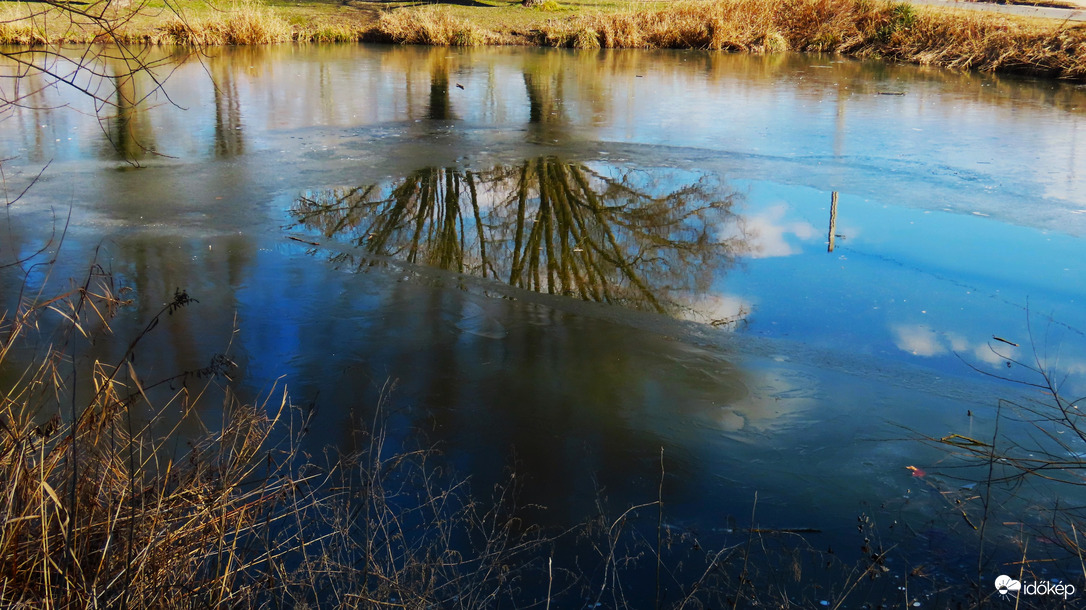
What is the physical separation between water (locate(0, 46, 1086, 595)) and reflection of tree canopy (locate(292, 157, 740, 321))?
1.5 inches

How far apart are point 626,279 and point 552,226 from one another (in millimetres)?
1314

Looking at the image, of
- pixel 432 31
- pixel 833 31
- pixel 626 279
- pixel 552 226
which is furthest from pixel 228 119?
pixel 833 31

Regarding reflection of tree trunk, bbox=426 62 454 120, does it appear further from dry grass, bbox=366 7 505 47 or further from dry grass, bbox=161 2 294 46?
dry grass, bbox=161 2 294 46

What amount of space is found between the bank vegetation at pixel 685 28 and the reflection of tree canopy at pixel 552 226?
43.0 feet

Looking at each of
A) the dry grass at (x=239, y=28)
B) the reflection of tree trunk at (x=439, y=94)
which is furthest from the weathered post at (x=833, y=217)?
the dry grass at (x=239, y=28)

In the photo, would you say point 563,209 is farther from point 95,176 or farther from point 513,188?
point 95,176

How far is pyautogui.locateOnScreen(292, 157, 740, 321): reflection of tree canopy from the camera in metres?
6.57

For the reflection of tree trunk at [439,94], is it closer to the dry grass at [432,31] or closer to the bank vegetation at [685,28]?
the dry grass at [432,31]

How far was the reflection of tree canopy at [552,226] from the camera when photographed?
6.57 meters

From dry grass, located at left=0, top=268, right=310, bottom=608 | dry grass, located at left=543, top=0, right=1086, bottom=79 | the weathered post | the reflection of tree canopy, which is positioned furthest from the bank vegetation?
dry grass, located at left=0, top=268, right=310, bottom=608

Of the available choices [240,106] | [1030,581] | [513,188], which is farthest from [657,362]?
[240,106]

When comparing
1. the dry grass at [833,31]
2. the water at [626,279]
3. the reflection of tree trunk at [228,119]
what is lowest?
the water at [626,279]

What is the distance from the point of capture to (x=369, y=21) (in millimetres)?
25859

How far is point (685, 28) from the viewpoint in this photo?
2320 centimetres
